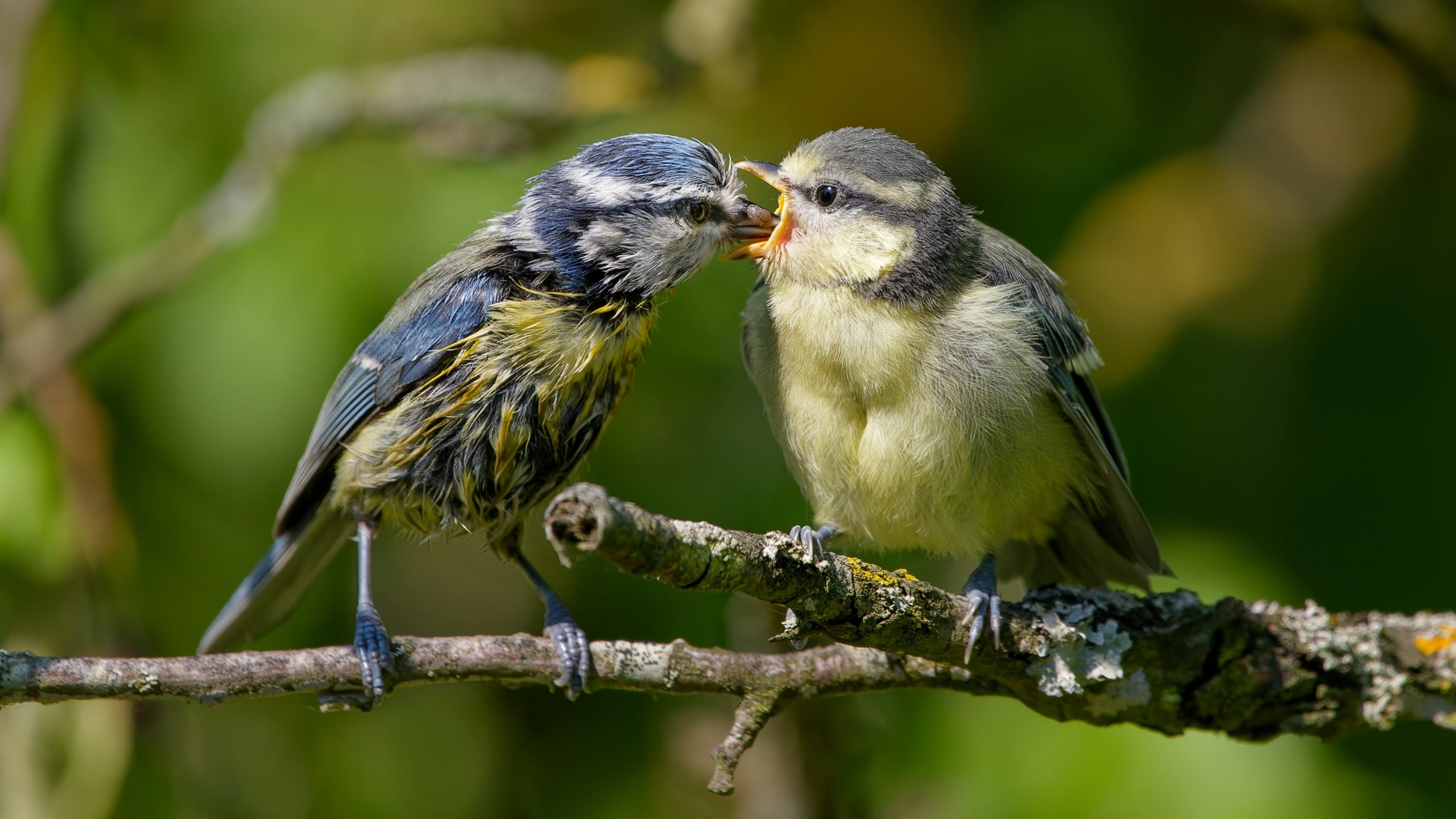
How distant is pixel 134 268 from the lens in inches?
129

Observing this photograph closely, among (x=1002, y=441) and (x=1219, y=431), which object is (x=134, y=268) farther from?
(x=1219, y=431)

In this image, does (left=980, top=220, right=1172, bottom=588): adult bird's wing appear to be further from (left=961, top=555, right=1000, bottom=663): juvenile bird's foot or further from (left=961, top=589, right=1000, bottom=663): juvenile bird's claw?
(left=961, top=589, right=1000, bottom=663): juvenile bird's claw

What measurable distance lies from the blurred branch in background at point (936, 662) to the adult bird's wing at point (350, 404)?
785mm

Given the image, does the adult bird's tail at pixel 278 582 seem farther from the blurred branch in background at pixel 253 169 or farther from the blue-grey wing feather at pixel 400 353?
the blurred branch in background at pixel 253 169

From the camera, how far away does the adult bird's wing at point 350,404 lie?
2.85m

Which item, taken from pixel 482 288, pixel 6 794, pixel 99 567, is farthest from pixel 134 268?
pixel 6 794

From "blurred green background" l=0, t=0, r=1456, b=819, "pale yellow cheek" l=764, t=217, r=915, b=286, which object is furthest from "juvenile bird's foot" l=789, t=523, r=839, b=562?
"pale yellow cheek" l=764, t=217, r=915, b=286

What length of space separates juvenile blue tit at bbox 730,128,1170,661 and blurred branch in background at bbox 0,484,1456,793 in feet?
0.84

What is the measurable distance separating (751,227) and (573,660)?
1.23 meters

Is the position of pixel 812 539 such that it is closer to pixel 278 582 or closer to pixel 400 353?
pixel 400 353

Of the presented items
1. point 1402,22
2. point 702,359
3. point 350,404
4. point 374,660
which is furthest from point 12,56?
point 1402,22

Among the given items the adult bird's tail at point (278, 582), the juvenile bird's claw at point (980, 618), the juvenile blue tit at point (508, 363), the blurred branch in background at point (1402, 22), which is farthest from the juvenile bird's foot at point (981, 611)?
the blurred branch in background at point (1402, 22)

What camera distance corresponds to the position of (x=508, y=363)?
9.14 ft

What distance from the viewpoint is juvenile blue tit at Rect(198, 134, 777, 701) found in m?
2.82
